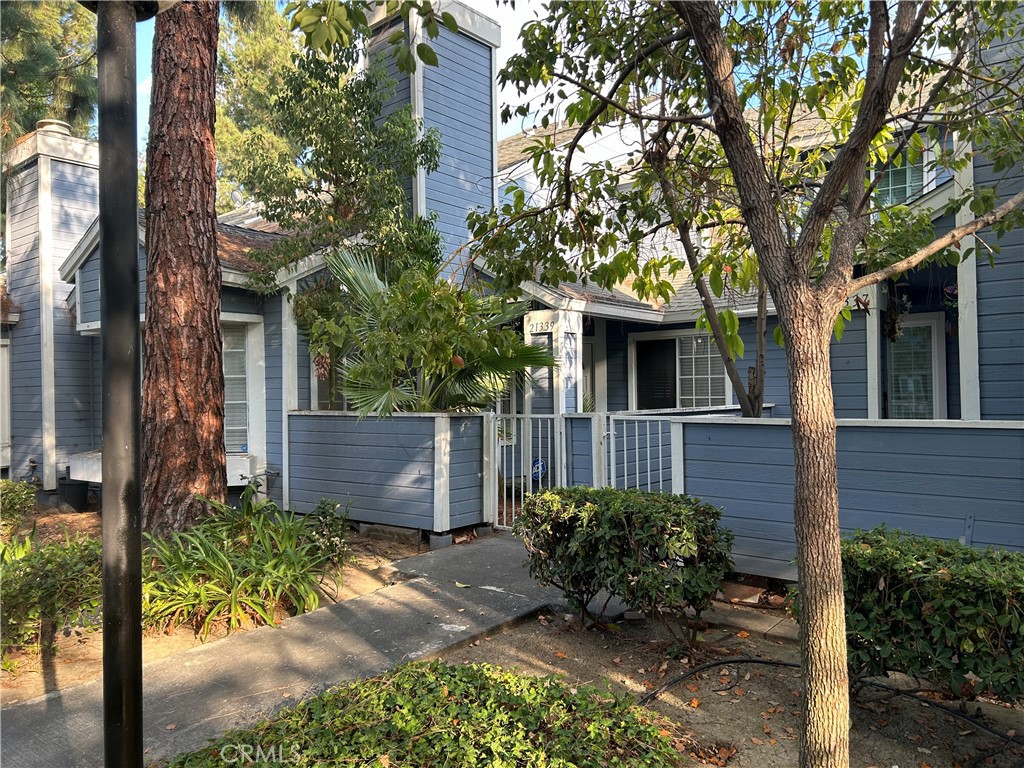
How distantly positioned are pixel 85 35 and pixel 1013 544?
76.6ft

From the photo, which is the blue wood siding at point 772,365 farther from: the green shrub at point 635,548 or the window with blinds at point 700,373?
the green shrub at point 635,548

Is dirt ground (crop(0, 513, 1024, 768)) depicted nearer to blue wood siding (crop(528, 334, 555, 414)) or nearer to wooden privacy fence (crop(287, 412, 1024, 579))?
wooden privacy fence (crop(287, 412, 1024, 579))

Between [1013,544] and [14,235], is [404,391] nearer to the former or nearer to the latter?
[1013,544]

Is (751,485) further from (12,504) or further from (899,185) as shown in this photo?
(12,504)

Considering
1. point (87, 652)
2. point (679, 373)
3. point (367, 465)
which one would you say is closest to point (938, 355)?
point (679, 373)

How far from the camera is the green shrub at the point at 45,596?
453cm

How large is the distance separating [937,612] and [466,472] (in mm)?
5311

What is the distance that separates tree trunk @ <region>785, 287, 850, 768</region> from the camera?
2.58 metres

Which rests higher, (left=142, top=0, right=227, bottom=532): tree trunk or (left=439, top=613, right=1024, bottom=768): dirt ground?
(left=142, top=0, right=227, bottom=532): tree trunk

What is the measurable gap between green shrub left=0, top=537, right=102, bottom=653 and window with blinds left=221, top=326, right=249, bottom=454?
14.3ft

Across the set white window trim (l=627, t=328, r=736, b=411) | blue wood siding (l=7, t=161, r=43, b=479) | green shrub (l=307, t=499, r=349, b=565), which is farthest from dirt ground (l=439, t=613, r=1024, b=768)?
blue wood siding (l=7, t=161, r=43, b=479)

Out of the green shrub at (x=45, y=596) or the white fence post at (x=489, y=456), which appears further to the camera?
the white fence post at (x=489, y=456)

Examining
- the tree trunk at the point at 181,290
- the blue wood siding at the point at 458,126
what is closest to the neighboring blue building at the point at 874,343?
the blue wood siding at the point at 458,126

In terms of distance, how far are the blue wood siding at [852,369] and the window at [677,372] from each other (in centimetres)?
193
